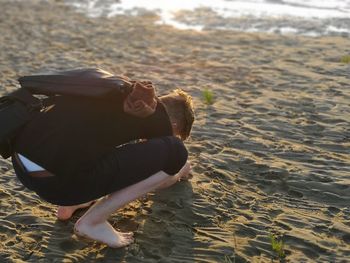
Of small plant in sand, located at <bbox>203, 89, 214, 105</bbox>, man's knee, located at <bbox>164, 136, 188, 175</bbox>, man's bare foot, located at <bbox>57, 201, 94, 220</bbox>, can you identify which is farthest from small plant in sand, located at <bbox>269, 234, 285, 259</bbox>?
small plant in sand, located at <bbox>203, 89, 214, 105</bbox>

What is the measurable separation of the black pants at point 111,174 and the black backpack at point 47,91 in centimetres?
32

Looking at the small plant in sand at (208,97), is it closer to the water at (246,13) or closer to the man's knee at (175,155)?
the man's knee at (175,155)

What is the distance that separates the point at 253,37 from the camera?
12117 millimetres

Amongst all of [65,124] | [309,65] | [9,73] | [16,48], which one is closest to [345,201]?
[65,124]

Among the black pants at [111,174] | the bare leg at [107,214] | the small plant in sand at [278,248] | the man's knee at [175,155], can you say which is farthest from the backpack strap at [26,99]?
the small plant in sand at [278,248]

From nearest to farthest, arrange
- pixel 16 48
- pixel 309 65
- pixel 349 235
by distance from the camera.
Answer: pixel 349 235 < pixel 309 65 < pixel 16 48

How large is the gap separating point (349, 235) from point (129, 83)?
2.04m

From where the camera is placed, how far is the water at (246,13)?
536 inches

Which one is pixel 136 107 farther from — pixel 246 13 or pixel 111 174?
pixel 246 13

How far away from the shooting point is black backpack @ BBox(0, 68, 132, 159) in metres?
3.55

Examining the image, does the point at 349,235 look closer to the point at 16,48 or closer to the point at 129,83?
the point at 129,83

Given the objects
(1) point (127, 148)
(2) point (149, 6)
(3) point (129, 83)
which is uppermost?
(3) point (129, 83)

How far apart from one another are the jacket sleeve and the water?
9.73 metres

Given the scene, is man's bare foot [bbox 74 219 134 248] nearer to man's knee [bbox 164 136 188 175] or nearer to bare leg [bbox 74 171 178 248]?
bare leg [bbox 74 171 178 248]
